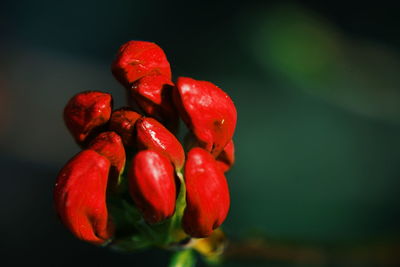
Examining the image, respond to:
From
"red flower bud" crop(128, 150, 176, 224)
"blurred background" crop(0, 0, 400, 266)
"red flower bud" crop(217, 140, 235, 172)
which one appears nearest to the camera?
"red flower bud" crop(128, 150, 176, 224)

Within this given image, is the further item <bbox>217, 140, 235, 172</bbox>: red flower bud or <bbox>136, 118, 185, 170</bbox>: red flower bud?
<bbox>217, 140, 235, 172</bbox>: red flower bud

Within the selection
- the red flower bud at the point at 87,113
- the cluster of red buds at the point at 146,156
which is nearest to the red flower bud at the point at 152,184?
Answer: the cluster of red buds at the point at 146,156

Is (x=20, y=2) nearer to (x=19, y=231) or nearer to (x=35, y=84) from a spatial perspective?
(x=35, y=84)

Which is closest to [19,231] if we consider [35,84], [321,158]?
[35,84]

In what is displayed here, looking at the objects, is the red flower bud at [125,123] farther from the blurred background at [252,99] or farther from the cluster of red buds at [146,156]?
the blurred background at [252,99]

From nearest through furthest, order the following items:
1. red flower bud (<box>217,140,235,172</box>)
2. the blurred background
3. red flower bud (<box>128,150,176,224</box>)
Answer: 1. red flower bud (<box>128,150,176,224</box>)
2. red flower bud (<box>217,140,235,172</box>)
3. the blurred background

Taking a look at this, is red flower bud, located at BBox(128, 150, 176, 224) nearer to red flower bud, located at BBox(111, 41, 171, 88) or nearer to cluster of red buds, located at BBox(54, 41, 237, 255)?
cluster of red buds, located at BBox(54, 41, 237, 255)

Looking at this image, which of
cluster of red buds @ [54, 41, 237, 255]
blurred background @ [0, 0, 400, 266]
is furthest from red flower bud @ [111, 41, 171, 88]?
blurred background @ [0, 0, 400, 266]
